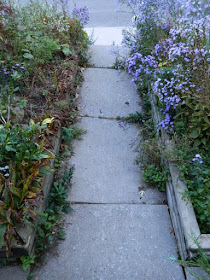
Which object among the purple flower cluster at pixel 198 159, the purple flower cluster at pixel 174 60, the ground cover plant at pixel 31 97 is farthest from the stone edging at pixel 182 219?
the ground cover plant at pixel 31 97

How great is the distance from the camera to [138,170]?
354cm

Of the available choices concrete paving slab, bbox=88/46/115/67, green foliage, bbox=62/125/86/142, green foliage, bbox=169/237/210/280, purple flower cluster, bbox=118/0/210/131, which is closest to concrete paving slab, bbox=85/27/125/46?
concrete paving slab, bbox=88/46/115/67

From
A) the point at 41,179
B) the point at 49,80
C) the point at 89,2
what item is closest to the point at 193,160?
the point at 41,179

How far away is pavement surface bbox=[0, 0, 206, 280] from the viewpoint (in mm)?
2572

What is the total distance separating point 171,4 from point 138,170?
9.92ft

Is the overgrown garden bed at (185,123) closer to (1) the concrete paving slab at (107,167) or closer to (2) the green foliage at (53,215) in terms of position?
(1) the concrete paving slab at (107,167)

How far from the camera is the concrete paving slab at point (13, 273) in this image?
7.98 ft

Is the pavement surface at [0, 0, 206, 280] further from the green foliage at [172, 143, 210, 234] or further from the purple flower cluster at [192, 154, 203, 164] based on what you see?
the purple flower cluster at [192, 154, 203, 164]

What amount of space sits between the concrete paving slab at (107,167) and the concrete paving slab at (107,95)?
23 centimetres

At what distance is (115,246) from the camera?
2.75 meters

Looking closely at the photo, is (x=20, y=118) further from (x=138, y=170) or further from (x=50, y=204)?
(x=138, y=170)

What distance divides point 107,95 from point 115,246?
8.41ft

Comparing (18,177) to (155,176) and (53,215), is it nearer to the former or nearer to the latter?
(53,215)

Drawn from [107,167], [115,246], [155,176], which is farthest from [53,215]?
[155,176]
